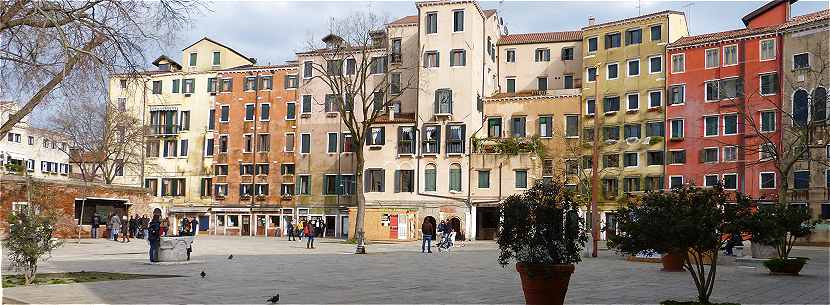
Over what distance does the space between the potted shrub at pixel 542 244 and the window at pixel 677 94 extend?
50313 mm

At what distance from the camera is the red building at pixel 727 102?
55.0 metres

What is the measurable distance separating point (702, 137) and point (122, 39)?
50961mm

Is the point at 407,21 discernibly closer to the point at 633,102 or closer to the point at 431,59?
the point at 431,59

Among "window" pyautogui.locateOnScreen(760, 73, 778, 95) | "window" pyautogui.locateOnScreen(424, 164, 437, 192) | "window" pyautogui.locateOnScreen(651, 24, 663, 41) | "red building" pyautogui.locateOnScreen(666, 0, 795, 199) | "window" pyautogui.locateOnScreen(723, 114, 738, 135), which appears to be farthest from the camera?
"window" pyautogui.locateOnScreen(651, 24, 663, 41)

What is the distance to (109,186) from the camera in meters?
51.2

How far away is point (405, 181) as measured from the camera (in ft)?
196

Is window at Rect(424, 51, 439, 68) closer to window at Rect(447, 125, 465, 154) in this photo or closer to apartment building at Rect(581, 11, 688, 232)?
window at Rect(447, 125, 465, 154)

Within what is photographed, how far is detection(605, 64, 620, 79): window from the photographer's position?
62.7 metres

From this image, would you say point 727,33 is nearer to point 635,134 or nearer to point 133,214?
point 635,134

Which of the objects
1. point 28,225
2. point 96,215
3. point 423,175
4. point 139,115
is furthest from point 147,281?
point 139,115

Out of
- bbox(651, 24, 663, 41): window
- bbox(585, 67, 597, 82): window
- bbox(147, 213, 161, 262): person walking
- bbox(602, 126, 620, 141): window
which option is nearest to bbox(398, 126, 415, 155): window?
bbox(585, 67, 597, 82): window

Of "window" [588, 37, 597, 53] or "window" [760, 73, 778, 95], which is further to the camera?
"window" [588, 37, 597, 53]

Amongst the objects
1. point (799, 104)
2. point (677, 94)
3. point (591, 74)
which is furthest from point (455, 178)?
point (799, 104)

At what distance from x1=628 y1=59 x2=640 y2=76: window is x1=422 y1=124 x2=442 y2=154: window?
622 inches
